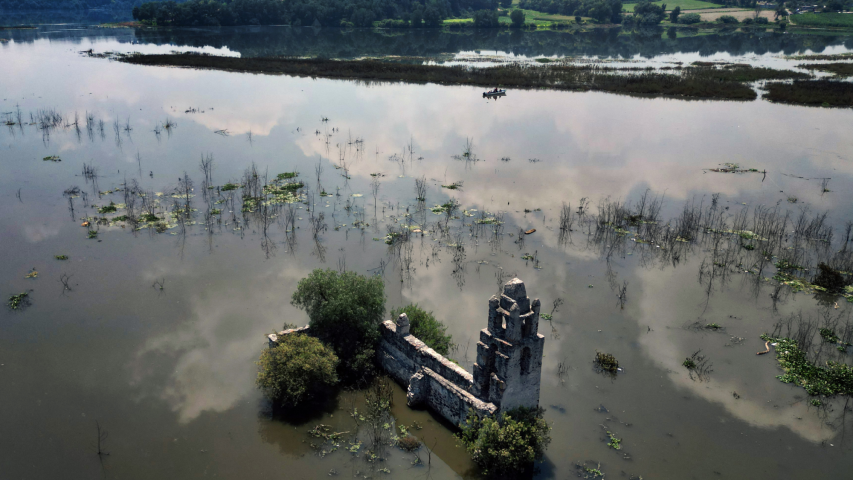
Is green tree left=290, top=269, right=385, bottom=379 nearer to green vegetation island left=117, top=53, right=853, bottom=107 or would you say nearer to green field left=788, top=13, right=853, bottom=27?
green vegetation island left=117, top=53, right=853, bottom=107

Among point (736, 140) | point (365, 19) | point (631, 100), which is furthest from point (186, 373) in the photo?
point (365, 19)

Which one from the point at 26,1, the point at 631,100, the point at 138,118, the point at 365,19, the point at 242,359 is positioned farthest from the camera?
the point at 26,1

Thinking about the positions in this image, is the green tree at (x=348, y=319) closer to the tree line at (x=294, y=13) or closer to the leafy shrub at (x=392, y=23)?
the tree line at (x=294, y=13)

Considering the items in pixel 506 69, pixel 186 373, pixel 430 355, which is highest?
pixel 506 69

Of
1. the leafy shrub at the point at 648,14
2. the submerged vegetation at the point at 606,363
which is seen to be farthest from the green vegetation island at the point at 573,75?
the leafy shrub at the point at 648,14

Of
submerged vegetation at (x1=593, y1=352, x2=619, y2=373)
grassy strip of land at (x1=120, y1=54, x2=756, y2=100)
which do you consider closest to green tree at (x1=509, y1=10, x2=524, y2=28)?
grassy strip of land at (x1=120, y1=54, x2=756, y2=100)

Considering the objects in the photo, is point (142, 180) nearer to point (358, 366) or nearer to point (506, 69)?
point (358, 366)

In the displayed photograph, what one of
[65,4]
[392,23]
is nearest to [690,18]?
[392,23]
